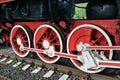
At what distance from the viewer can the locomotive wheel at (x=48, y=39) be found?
4521mm

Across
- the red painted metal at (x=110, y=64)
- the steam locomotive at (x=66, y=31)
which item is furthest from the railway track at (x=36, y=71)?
the red painted metal at (x=110, y=64)

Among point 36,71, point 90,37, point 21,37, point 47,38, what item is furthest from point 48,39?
point 90,37

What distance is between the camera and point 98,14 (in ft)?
13.4

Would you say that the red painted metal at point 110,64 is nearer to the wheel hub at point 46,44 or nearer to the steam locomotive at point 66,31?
the steam locomotive at point 66,31

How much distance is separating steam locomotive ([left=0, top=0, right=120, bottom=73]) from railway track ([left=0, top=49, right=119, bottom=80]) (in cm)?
13

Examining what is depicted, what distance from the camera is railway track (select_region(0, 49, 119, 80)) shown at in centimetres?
408

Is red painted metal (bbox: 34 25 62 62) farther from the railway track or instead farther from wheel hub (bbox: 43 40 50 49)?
the railway track

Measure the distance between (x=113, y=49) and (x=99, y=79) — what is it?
0.59 meters

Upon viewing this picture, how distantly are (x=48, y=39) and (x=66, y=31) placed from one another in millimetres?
456

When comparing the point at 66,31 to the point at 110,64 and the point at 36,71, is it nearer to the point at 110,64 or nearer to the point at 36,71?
the point at 36,71

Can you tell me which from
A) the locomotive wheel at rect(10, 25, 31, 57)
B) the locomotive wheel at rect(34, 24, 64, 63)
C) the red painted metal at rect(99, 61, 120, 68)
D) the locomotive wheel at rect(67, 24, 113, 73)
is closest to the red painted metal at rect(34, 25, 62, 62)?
the locomotive wheel at rect(34, 24, 64, 63)

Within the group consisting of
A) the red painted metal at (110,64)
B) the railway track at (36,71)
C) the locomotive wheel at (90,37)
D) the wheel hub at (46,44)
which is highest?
the locomotive wheel at (90,37)

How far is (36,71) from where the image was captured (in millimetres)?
4520

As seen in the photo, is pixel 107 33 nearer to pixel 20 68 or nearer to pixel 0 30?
pixel 20 68
